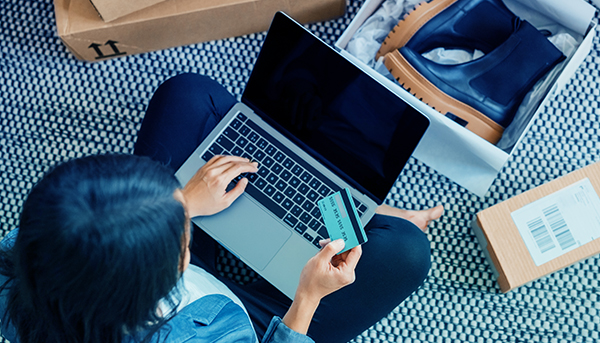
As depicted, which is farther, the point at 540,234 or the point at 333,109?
the point at 540,234

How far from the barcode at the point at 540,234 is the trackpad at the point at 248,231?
0.47m

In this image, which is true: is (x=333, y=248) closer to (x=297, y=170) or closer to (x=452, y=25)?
(x=297, y=170)

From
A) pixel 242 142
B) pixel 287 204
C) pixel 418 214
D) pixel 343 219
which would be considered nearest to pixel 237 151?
pixel 242 142

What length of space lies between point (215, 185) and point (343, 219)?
9.3 inches

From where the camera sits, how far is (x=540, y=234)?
3.03 ft

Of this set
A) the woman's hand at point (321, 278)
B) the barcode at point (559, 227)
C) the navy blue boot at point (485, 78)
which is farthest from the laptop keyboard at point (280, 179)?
the barcode at point (559, 227)

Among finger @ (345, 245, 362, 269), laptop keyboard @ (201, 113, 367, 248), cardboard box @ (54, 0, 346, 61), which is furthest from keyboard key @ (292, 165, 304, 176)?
cardboard box @ (54, 0, 346, 61)

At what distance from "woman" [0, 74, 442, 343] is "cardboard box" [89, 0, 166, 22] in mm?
158

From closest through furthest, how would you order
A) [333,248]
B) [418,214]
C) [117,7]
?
1. [333,248]
2. [117,7]
3. [418,214]

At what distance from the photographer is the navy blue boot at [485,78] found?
90 cm

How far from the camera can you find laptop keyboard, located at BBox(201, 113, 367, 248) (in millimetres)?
845

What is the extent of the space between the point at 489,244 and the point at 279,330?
0.47 metres

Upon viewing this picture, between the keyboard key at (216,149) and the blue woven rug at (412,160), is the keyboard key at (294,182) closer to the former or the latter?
the keyboard key at (216,149)

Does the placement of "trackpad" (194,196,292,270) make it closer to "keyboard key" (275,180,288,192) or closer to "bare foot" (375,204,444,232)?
"keyboard key" (275,180,288,192)
